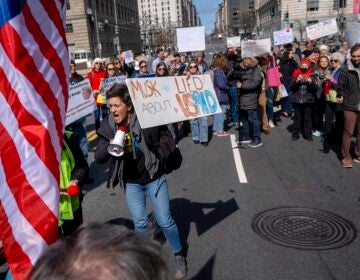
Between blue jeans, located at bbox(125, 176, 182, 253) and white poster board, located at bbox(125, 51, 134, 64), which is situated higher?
A: white poster board, located at bbox(125, 51, 134, 64)

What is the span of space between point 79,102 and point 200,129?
116 inches

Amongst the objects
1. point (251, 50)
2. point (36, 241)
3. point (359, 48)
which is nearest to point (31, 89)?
point (36, 241)

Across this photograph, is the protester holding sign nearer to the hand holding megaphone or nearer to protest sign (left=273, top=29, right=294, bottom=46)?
the hand holding megaphone

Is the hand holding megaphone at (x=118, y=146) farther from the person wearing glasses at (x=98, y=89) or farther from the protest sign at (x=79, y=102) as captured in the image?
the person wearing glasses at (x=98, y=89)

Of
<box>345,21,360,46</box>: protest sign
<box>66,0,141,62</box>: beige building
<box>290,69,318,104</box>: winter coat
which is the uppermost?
<box>66,0,141,62</box>: beige building

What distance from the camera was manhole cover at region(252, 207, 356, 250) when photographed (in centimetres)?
434

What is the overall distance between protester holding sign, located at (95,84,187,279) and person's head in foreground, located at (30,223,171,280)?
7.77 ft

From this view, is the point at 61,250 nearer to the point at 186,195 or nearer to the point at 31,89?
the point at 31,89

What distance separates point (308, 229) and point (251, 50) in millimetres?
4821

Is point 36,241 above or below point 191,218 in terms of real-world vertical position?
above

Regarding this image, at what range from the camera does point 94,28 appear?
6819 centimetres

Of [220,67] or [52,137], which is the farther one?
[220,67]

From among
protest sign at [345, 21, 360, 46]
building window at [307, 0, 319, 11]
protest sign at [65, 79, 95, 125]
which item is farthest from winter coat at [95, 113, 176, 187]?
building window at [307, 0, 319, 11]

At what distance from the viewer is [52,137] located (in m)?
1.92
